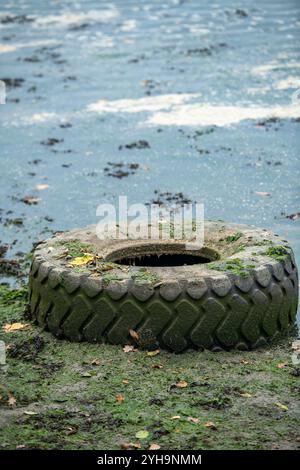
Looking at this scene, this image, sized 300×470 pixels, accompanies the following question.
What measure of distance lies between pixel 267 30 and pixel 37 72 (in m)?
4.24

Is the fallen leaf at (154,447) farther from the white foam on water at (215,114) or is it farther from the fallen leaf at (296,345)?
the white foam on water at (215,114)

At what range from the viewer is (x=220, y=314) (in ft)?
19.3

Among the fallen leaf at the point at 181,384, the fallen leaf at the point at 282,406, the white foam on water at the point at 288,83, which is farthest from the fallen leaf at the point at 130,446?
the white foam on water at the point at 288,83

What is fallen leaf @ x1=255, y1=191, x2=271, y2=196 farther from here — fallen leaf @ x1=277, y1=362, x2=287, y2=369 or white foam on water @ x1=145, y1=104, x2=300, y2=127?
fallen leaf @ x1=277, y1=362, x2=287, y2=369

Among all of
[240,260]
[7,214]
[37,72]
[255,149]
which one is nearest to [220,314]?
[240,260]

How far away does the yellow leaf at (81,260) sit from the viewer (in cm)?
639

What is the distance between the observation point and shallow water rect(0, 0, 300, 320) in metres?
9.28

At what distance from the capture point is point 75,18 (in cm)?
1891

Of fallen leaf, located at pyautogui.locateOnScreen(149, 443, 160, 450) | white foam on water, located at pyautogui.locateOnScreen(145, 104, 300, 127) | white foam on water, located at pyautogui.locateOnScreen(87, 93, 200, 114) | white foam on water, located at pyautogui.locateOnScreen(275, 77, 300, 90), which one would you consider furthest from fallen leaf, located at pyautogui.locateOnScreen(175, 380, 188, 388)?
white foam on water, located at pyautogui.locateOnScreen(275, 77, 300, 90)

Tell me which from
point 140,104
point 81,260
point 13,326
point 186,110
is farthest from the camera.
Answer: point 140,104

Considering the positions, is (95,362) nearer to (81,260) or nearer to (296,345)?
(81,260)

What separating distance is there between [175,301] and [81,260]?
0.87 meters

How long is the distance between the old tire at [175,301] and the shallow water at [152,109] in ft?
4.88

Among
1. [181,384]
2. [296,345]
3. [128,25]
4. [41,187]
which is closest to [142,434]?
[181,384]
